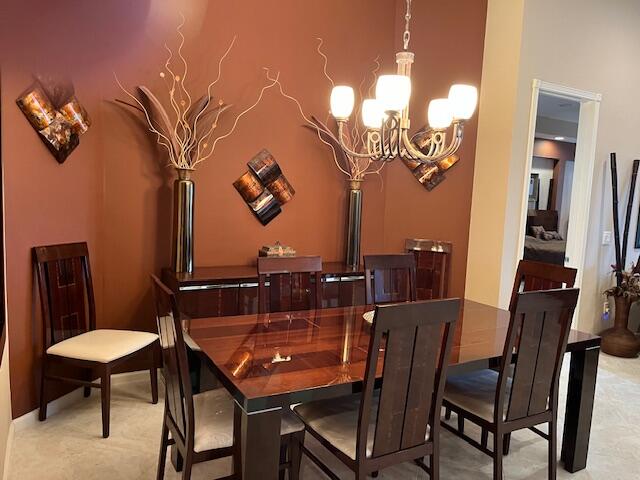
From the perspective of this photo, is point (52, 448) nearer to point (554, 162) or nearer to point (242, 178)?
point (242, 178)

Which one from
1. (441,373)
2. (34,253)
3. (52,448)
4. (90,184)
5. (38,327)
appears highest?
(90,184)

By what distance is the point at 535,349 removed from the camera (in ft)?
6.84

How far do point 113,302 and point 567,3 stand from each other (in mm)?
4270

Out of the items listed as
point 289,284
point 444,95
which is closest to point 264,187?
point 289,284

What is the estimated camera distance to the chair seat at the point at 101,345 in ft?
8.77

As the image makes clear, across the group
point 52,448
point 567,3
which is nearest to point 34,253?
point 52,448

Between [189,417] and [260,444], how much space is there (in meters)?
0.33

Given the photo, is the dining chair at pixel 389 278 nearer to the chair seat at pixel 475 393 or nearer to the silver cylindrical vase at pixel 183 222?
the chair seat at pixel 475 393

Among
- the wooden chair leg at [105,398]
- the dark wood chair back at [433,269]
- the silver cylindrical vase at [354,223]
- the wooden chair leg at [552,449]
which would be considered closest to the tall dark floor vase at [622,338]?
the dark wood chair back at [433,269]

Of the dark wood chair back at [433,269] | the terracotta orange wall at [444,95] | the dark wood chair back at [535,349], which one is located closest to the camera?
the dark wood chair back at [535,349]

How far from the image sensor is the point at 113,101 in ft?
10.6

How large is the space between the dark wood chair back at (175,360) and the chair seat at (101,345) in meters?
0.89

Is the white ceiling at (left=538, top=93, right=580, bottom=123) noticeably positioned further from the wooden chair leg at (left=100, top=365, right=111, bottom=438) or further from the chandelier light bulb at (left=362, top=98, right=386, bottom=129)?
the wooden chair leg at (left=100, top=365, right=111, bottom=438)

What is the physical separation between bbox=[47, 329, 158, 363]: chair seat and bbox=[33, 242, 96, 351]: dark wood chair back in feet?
0.31
